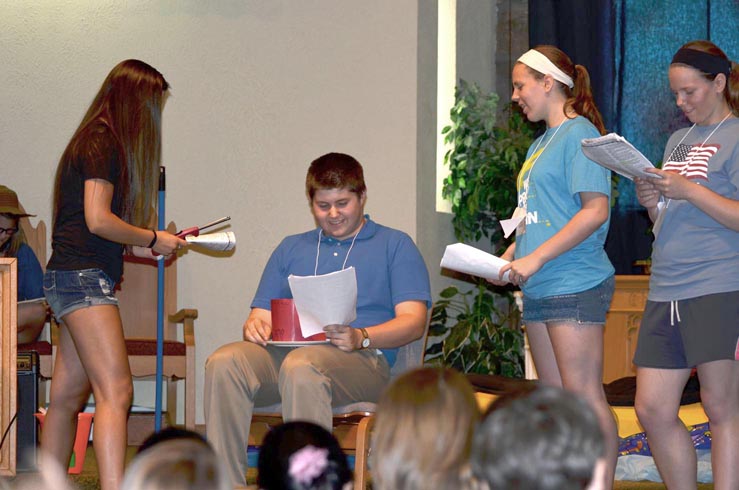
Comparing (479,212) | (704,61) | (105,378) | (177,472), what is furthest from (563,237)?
(479,212)

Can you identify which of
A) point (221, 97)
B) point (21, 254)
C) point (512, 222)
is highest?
point (221, 97)

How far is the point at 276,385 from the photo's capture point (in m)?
3.08

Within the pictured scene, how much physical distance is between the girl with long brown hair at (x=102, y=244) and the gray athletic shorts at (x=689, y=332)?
4.62 ft

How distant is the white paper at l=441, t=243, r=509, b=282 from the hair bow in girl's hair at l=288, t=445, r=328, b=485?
149 centimetres

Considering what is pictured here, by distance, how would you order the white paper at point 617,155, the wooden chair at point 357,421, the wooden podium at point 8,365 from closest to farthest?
the white paper at point 617,155 → the wooden chair at point 357,421 → the wooden podium at point 8,365

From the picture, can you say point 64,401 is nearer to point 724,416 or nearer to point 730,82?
point 724,416

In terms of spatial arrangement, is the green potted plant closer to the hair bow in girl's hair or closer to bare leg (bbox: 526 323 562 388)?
bare leg (bbox: 526 323 562 388)

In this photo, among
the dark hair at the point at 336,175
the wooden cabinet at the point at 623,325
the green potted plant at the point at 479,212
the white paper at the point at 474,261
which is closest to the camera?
the white paper at the point at 474,261

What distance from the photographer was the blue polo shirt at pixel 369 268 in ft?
10.5

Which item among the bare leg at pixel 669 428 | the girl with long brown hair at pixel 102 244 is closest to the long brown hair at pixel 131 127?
the girl with long brown hair at pixel 102 244

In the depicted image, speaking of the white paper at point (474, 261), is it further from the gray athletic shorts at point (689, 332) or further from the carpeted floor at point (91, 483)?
the carpeted floor at point (91, 483)

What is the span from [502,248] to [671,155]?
94.6 inches

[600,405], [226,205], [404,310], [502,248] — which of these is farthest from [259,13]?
[600,405]

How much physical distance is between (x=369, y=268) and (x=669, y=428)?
1.08 metres
